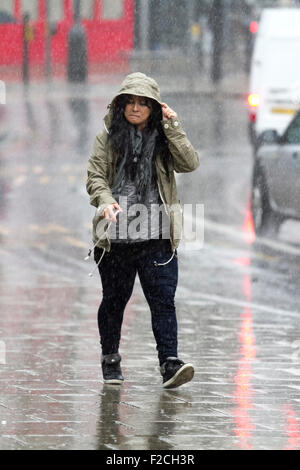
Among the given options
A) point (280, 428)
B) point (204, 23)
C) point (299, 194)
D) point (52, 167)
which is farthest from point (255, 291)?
point (204, 23)

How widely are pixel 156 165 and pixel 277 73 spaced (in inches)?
726

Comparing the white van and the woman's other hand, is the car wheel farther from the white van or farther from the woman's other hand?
the white van

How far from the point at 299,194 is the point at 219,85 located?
28.1 m

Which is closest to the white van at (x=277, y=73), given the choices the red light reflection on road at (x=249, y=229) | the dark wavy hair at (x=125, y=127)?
the red light reflection on road at (x=249, y=229)

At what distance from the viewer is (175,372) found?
769cm

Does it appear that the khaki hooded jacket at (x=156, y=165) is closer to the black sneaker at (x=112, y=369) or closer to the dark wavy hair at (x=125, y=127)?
the dark wavy hair at (x=125, y=127)

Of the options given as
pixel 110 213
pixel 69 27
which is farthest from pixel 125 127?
pixel 69 27

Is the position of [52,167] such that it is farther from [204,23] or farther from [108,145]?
[204,23]

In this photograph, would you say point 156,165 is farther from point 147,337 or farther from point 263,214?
point 263,214

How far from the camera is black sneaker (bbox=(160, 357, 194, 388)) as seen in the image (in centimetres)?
764

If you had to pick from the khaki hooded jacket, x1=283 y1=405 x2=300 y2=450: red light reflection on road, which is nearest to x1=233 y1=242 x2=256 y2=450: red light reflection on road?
x1=283 y1=405 x2=300 y2=450: red light reflection on road
